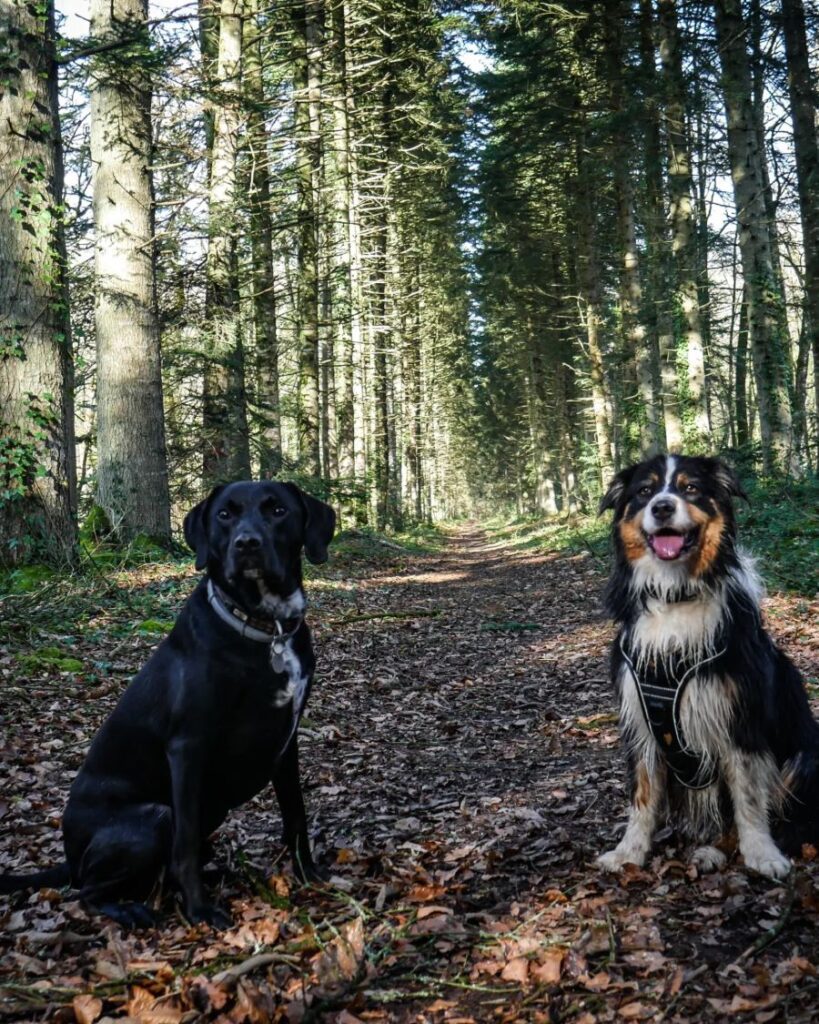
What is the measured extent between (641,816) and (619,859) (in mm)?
230

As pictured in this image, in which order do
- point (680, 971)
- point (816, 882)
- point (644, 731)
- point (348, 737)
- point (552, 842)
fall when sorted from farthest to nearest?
1. point (348, 737)
2. point (552, 842)
3. point (644, 731)
4. point (816, 882)
5. point (680, 971)

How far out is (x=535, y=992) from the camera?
9.37ft

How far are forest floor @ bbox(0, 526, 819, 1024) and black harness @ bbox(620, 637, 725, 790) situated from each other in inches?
16.4

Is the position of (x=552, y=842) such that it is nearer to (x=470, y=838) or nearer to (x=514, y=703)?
(x=470, y=838)

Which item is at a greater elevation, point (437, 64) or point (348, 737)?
point (437, 64)

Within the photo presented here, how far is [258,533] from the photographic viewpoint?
12.5 ft

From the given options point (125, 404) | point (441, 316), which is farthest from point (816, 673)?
point (441, 316)

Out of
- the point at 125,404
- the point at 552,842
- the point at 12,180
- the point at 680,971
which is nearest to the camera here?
the point at 680,971

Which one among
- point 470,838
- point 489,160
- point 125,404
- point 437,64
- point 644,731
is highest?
point 437,64

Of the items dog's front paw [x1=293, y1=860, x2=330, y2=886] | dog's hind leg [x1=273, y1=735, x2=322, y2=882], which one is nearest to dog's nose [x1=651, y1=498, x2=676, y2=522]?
dog's hind leg [x1=273, y1=735, x2=322, y2=882]

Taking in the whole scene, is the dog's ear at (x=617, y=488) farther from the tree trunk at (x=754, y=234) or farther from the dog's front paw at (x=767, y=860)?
the tree trunk at (x=754, y=234)

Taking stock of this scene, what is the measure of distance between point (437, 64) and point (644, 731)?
22683mm

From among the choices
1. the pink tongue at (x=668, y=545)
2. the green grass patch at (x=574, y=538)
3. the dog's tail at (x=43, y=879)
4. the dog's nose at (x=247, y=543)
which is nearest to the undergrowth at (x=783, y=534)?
the green grass patch at (x=574, y=538)

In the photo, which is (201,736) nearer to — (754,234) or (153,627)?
(153,627)
